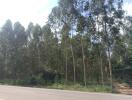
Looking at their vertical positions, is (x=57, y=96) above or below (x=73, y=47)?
below

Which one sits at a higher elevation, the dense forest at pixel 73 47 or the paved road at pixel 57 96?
the dense forest at pixel 73 47

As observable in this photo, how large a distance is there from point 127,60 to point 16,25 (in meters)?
24.7

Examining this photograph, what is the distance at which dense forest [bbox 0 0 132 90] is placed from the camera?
34.4 m

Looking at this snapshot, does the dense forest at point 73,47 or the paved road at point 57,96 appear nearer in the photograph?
the paved road at point 57,96

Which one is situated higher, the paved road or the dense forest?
the dense forest

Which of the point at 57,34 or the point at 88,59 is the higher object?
the point at 57,34

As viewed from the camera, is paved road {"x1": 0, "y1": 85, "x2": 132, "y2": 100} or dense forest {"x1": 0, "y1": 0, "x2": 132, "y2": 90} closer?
paved road {"x1": 0, "y1": 85, "x2": 132, "y2": 100}

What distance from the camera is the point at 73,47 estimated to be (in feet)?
153

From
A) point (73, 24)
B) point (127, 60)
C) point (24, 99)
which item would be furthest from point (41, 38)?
point (24, 99)

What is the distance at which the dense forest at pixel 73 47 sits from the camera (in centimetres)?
3444

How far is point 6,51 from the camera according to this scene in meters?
Result: 60.8

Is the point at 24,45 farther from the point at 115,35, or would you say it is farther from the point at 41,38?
the point at 115,35

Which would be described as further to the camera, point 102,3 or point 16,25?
point 16,25

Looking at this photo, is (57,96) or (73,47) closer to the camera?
(57,96)
